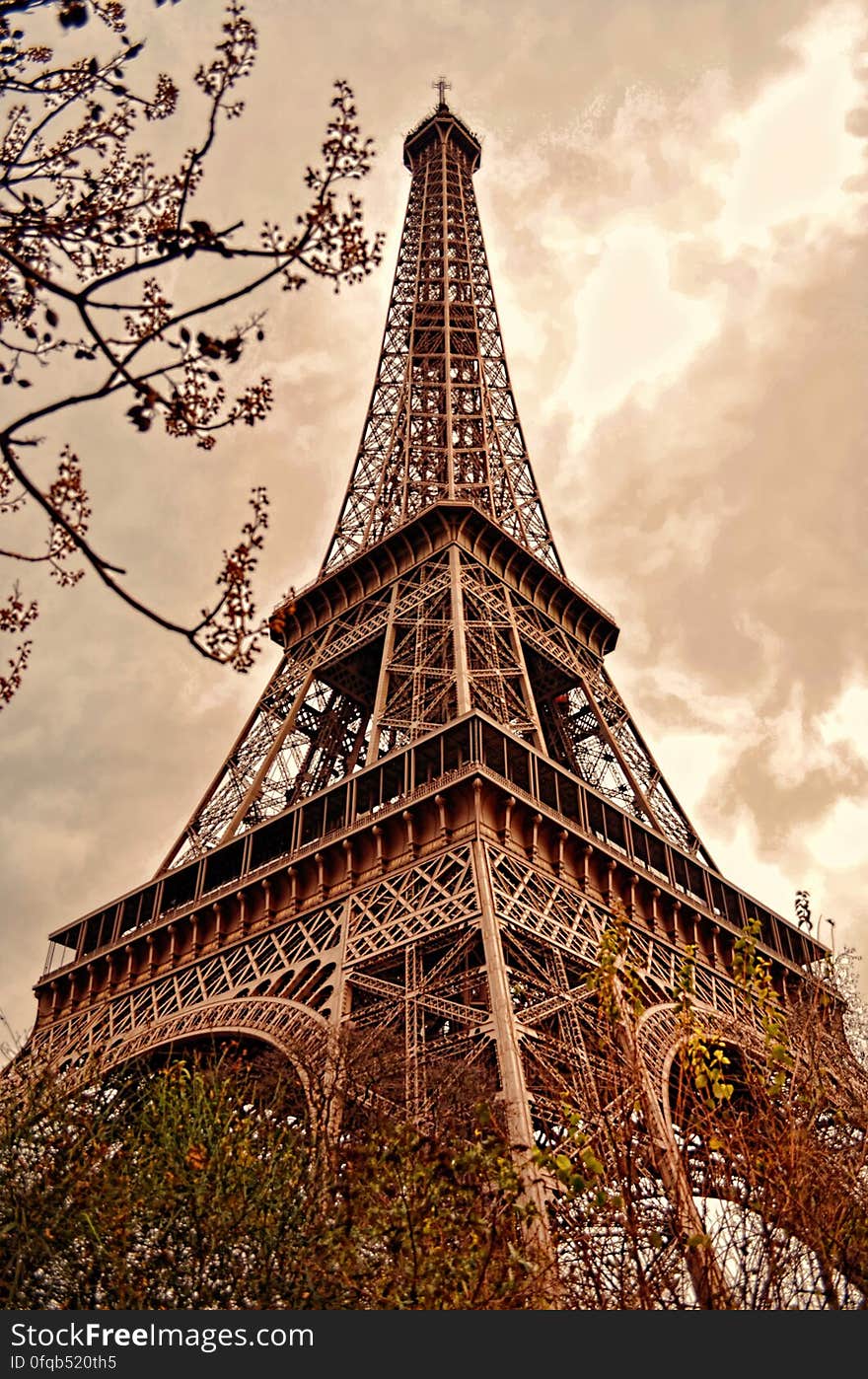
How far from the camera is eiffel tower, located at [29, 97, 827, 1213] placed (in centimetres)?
2341

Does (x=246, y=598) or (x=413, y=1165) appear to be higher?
(x=246, y=598)

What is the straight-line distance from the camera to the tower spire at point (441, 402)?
46.4m

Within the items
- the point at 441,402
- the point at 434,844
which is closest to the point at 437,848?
the point at 434,844

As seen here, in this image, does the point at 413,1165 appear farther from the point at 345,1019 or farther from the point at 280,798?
the point at 280,798

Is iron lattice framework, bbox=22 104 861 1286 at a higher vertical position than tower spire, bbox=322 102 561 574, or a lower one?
lower

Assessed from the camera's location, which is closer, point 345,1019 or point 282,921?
point 345,1019

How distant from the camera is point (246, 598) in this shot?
295 inches

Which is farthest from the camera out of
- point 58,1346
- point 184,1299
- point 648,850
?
point 648,850

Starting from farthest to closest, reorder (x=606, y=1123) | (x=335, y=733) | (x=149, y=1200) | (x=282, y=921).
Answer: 1. (x=335, y=733)
2. (x=282, y=921)
3. (x=149, y=1200)
4. (x=606, y=1123)

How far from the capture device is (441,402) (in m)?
51.1

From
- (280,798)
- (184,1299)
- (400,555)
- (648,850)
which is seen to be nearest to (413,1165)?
(184,1299)

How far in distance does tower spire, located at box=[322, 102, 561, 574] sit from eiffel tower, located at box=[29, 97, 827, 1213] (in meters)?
0.17

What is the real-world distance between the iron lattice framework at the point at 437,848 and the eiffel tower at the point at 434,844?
3.0 inches

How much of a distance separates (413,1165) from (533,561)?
3152 cm
